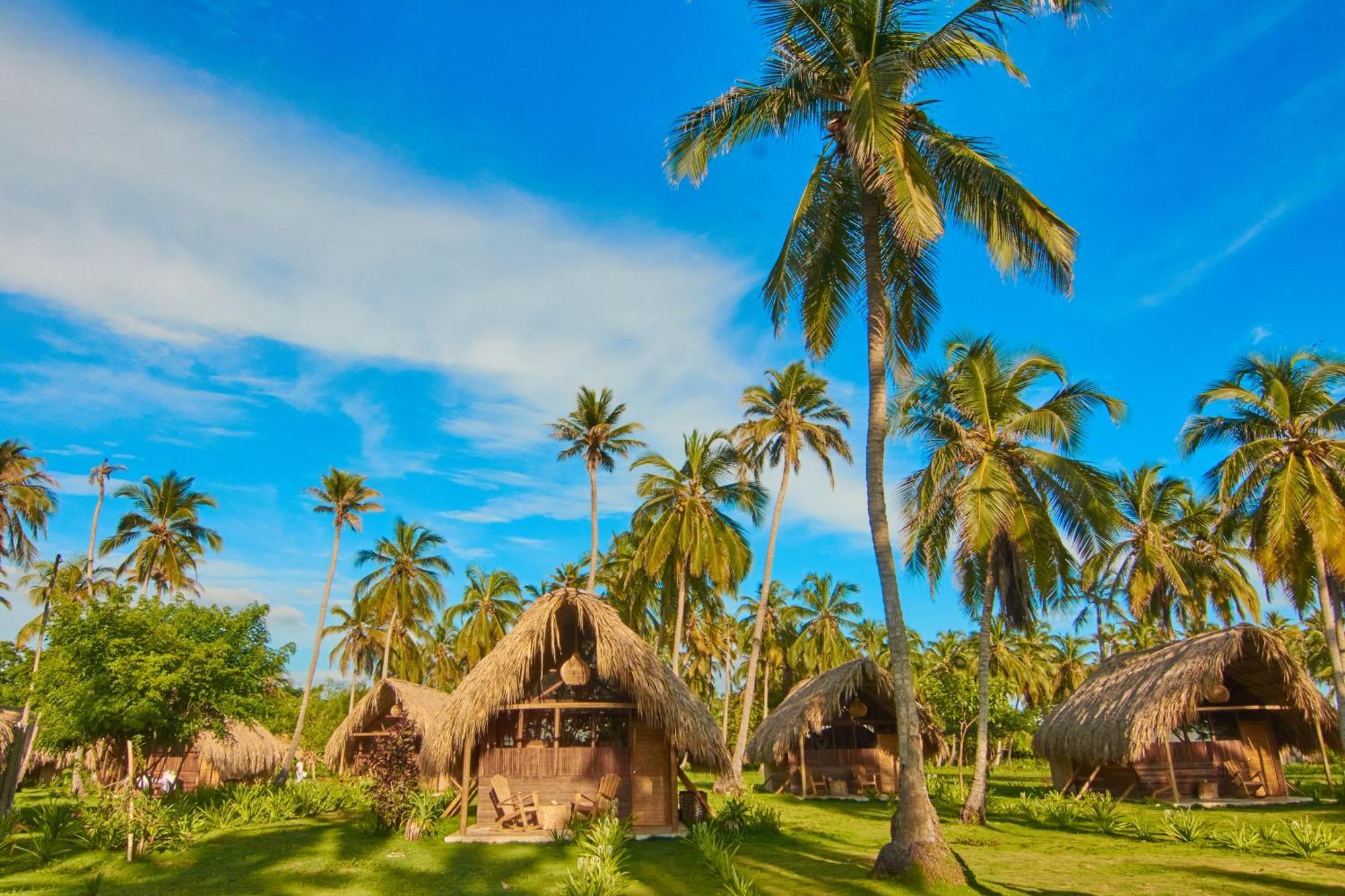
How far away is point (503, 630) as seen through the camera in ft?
148

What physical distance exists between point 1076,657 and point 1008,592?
1573 inches

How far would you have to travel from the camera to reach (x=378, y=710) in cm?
2831

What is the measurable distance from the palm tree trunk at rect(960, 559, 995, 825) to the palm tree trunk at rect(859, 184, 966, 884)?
6319mm

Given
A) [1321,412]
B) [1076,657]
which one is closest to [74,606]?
[1321,412]

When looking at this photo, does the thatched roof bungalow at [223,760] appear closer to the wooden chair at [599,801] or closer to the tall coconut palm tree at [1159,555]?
the wooden chair at [599,801]

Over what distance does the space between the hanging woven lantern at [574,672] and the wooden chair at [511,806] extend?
7.27ft

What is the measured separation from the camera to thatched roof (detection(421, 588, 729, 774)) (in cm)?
1555

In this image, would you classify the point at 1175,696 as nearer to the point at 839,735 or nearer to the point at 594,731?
the point at 839,735

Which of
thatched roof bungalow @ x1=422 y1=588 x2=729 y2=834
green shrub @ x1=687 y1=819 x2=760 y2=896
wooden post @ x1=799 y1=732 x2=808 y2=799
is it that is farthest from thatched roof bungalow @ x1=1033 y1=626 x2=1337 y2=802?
green shrub @ x1=687 y1=819 x2=760 y2=896

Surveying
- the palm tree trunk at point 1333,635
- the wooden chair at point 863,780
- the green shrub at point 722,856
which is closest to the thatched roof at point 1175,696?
the palm tree trunk at point 1333,635

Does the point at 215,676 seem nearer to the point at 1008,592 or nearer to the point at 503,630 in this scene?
the point at 1008,592

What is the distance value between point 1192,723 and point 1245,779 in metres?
1.68

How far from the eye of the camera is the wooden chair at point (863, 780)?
80.7 ft

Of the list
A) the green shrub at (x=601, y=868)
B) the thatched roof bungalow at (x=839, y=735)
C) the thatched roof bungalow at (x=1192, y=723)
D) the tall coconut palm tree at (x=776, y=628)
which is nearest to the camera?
the green shrub at (x=601, y=868)
